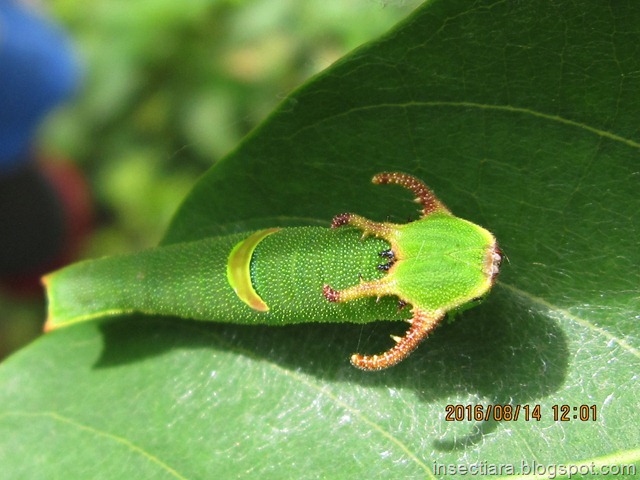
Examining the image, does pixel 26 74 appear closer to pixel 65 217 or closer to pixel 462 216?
pixel 65 217

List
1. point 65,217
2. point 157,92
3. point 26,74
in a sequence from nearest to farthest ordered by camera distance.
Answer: point 26,74, point 157,92, point 65,217

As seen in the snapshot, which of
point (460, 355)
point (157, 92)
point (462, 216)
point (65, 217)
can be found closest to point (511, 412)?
point (460, 355)

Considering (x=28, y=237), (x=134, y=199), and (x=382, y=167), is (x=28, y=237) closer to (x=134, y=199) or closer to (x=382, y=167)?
(x=134, y=199)

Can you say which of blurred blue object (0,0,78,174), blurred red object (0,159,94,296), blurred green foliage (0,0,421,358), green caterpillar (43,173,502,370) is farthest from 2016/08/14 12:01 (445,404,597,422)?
blurred red object (0,159,94,296)

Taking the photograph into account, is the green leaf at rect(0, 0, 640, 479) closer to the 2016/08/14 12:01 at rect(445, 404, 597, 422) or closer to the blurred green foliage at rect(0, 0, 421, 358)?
the 2016/08/14 12:01 at rect(445, 404, 597, 422)

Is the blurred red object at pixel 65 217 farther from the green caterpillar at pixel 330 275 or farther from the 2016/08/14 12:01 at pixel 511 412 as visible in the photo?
the 2016/08/14 12:01 at pixel 511 412

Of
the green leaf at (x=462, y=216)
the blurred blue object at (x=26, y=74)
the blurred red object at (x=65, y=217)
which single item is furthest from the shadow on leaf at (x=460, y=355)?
the blurred red object at (x=65, y=217)
